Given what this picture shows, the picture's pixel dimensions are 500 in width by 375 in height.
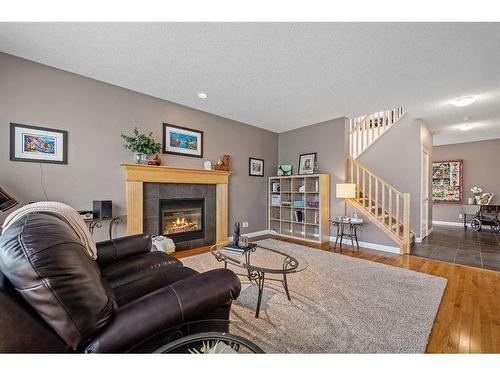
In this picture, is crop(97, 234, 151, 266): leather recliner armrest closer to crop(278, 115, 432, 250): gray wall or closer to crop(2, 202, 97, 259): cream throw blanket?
crop(2, 202, 97, 259): cream throw blanket

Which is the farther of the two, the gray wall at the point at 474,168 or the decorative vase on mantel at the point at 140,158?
the gray wall at the point at 474,168

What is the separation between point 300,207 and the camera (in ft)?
16.0

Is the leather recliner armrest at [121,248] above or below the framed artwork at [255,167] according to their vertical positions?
below

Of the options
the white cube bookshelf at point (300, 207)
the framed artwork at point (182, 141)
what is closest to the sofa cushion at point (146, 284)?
the framed artwork at point (182, 141)

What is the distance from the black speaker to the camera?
9.47 feet

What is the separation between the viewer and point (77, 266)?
0.89 metres

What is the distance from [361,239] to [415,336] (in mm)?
2863

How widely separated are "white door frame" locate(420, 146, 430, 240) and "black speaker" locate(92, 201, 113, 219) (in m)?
5.69

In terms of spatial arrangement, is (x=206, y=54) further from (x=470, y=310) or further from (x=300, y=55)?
(x=470, y=310)

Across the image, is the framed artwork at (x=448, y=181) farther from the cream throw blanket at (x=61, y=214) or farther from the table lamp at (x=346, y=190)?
the cream throw blanket at (x=61, y=214)

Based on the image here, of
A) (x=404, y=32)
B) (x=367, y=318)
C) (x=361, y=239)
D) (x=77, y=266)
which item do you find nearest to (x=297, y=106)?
(x=404, y=32)

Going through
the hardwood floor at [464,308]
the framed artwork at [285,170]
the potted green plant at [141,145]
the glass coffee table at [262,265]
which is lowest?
the hardwood floor at [464,308]

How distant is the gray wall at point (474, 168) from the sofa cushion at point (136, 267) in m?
8.30

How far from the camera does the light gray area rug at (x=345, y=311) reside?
1.54 metres
